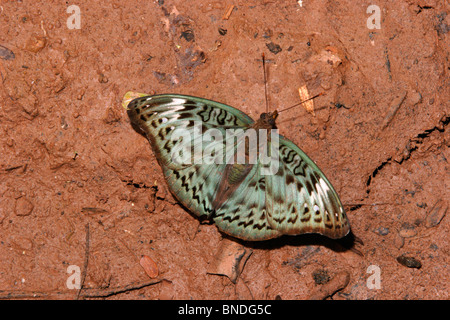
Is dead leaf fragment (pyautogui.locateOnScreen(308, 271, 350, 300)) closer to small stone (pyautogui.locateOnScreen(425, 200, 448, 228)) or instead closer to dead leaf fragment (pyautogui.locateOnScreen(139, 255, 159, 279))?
small stone (pyautogui.locateOnScreen(425, 200, 448, 228))

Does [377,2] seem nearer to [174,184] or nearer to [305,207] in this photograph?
[305,207]

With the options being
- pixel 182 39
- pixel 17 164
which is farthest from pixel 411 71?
pixel 17 164

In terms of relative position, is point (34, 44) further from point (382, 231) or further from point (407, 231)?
point (407, 231)

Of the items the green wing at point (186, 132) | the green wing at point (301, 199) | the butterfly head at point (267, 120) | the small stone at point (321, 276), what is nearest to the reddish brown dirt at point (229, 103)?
the small stone at point (321, 276)

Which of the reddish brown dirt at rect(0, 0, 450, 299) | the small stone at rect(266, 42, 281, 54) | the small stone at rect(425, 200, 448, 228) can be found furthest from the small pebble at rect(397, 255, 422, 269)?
the small stone at rect(266, 42, 281, 54)

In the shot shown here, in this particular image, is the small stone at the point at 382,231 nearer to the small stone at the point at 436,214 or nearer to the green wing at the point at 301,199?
the small stone at the point at 436,214
